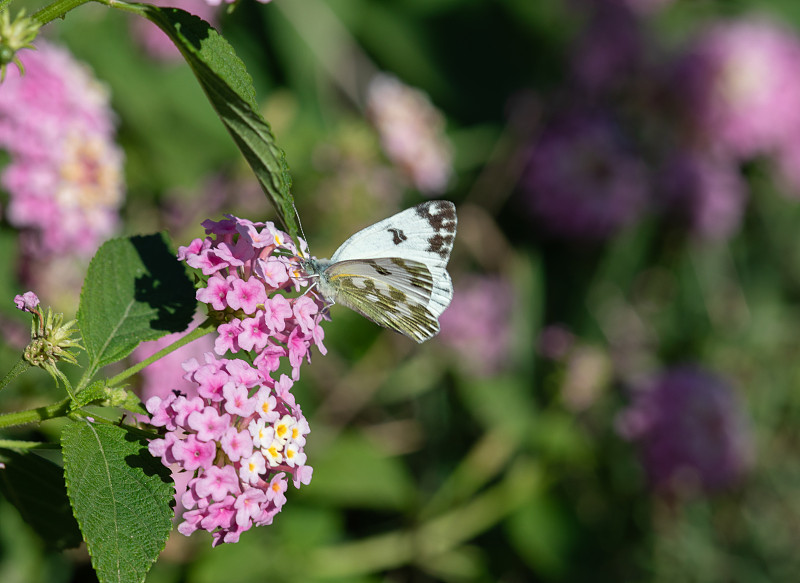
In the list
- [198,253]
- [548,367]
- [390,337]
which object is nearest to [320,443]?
[390,337]

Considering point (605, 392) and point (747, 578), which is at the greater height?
point (605, 392)

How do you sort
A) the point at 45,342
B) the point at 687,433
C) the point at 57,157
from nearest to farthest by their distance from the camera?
the point at 45,342 → the point at 57,157 → the point at 687,433

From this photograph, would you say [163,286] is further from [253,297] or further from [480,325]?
[480,325]

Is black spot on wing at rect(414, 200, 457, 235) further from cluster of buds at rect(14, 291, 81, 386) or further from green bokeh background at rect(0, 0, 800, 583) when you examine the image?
green bokeh background at rect(0, 0, 800, 583)

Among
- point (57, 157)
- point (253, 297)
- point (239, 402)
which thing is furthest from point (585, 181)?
point (239, 402)

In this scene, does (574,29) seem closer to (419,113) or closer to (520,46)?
(520,46)

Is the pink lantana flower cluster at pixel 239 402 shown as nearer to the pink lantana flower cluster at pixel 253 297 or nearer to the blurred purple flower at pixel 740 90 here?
the pink lantana flower cluster at pixel 253 297
